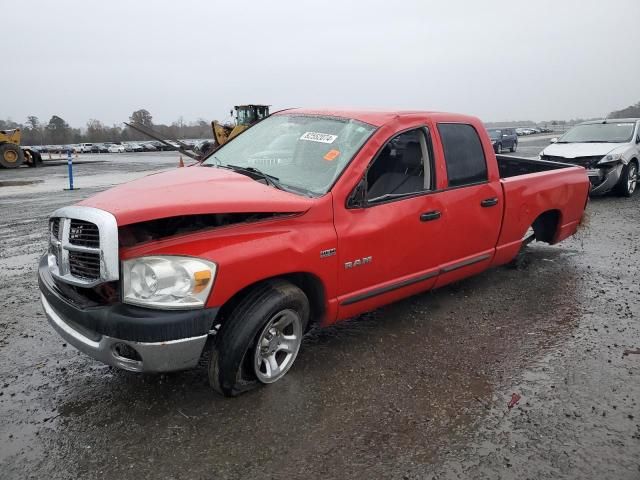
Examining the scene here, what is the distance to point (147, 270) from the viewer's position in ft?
8.40

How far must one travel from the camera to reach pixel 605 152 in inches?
396

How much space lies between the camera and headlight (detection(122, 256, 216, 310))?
8.36ft

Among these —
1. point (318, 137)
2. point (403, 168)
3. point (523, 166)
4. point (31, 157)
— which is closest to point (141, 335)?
point (318, 137)

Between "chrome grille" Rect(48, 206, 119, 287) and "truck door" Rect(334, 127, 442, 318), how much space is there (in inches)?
54.8

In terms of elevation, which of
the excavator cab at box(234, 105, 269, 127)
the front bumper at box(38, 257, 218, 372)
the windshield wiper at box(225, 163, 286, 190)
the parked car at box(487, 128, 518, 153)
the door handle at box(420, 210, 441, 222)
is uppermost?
the excavator cab at box(234, 105, 269, 127)

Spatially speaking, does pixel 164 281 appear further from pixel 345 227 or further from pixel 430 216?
pixel 430 216

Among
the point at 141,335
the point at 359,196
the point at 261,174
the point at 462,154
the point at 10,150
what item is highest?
the point at 10,150

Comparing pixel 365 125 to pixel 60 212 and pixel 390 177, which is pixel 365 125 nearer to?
pixel 390 177

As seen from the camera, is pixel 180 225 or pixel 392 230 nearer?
pixel 180 225

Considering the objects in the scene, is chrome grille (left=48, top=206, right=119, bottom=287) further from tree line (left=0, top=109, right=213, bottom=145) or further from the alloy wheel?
tree line (left=0, top=109, right=213, bottom=145)

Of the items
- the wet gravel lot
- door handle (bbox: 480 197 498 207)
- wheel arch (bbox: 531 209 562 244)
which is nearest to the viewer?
the wet gravel lot

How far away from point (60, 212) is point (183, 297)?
97 centimetres

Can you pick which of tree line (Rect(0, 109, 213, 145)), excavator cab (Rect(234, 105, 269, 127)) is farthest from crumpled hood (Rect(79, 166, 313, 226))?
tree line (Rect(0, 109, 213, 145))

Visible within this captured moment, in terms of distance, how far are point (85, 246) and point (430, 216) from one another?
243 centimetres
